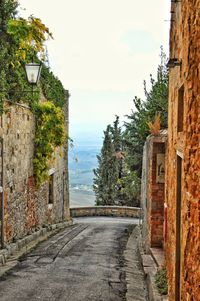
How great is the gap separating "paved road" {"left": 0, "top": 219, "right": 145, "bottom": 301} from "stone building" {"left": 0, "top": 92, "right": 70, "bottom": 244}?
100 cm

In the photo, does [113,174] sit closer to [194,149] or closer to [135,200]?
[135,200]

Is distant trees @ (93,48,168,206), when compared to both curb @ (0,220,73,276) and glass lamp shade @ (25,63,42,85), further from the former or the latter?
curb @ (0,220,73,276)

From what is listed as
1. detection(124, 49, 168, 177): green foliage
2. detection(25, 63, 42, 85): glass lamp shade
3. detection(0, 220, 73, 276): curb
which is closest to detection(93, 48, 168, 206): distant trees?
detection(124, 49, 168, 177): green foliage

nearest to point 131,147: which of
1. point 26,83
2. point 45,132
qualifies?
point 45,132

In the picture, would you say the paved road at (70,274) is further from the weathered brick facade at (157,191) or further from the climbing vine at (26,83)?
the climbing vine at (26,83)

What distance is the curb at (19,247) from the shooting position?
10.8 metres

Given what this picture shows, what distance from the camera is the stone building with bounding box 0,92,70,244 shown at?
465 inches

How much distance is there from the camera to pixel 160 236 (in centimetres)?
1107

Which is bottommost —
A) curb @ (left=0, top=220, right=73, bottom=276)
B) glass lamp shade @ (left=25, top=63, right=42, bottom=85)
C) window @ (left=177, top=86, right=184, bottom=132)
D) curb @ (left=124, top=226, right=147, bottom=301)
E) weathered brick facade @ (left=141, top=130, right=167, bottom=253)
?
curb @ (left=124, top=226, right=147, bottom=301)

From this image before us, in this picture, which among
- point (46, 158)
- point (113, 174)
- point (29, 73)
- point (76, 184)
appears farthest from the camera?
point (76, 184)

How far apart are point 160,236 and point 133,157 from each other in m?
13.3

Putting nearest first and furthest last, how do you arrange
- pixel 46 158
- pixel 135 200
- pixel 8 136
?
pixel 8 136 < pixel 46 158 < pixel 135 200

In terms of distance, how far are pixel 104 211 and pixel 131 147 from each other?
557cm

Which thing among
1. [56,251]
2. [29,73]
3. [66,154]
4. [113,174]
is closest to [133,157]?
[66,154]
